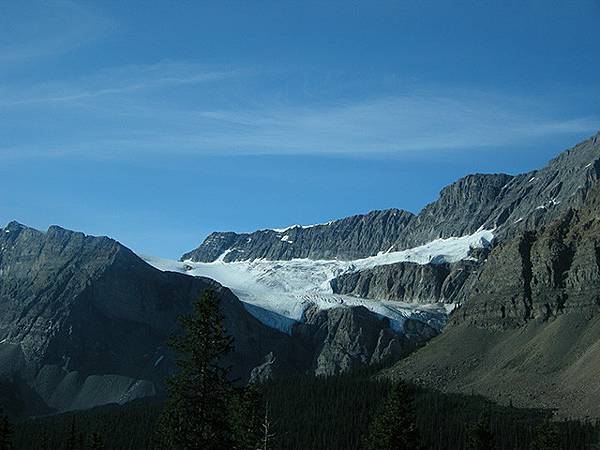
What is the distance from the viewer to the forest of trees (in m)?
39.6

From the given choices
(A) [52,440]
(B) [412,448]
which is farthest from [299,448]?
(B) [412,448]

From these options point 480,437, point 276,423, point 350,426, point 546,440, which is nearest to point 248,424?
point 276,423

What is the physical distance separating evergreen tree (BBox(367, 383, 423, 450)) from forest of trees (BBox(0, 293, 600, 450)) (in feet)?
0.19

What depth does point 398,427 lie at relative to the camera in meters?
52.7

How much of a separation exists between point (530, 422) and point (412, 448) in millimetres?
124072

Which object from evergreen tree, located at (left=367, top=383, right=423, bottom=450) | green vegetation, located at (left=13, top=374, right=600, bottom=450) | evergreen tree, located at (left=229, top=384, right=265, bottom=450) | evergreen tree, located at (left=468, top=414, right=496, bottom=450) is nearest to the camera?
evergreen tree, located at (left=367, top=383, right=423, bottom=450)

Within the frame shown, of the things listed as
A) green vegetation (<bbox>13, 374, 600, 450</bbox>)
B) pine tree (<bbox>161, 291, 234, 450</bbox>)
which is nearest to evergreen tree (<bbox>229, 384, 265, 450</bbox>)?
pine tree (<bbox>161, 291, 234, 450</bbox>)

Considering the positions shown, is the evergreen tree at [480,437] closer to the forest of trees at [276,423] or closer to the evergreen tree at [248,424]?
the forest of trees at [276,423]

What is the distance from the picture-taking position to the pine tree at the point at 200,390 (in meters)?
39.0

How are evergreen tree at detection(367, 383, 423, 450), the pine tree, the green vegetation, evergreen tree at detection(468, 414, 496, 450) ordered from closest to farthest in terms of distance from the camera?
the pine tree
evergreen tree at detection(367, 383, 423, 450)
evergreen tree at detection(468, 414, 496, 450)
the green vegetation

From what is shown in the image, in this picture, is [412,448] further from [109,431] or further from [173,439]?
[109,431]

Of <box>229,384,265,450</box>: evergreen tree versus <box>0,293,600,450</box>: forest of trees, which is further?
<box>229,384,265,450</box>: evergreen tree

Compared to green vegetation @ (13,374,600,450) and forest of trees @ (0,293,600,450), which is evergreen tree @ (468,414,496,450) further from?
green vegetation @ (13,374,600,450)

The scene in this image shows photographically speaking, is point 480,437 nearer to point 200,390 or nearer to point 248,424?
point 248,424
